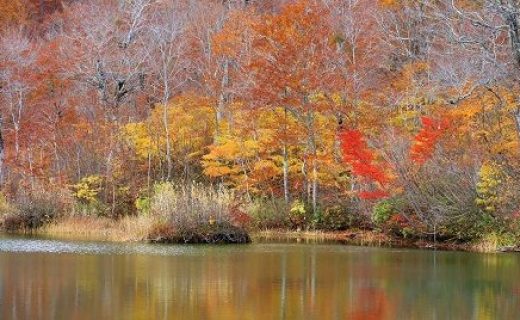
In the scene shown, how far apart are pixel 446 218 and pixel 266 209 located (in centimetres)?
718

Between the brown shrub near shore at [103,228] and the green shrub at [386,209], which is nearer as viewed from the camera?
the brown shrub near shore at [103,228]

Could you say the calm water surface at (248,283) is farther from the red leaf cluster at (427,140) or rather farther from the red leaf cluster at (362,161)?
the red leaf cluster at (362,161)

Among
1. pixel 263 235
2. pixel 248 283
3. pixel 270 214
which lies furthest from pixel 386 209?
pixel 248 283

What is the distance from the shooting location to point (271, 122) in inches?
1257

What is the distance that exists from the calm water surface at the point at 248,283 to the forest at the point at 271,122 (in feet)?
8.82

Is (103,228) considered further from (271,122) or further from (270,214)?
→ (271,122)

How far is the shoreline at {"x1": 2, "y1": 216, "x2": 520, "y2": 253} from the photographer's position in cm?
2423

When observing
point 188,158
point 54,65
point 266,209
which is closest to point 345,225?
point 266,209

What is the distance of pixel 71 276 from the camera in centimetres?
1650

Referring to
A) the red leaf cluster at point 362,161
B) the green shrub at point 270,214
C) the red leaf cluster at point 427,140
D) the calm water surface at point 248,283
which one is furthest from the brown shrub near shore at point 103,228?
the red leaf cluster at point 427,140

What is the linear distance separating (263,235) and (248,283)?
12060 mm

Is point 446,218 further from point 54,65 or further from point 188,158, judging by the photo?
point 54,65

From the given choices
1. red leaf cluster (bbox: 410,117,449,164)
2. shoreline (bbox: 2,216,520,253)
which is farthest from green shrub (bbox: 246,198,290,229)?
red leaf cluster (bbox: 410,117,449,164)

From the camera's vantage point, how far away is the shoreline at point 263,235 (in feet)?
79.5
